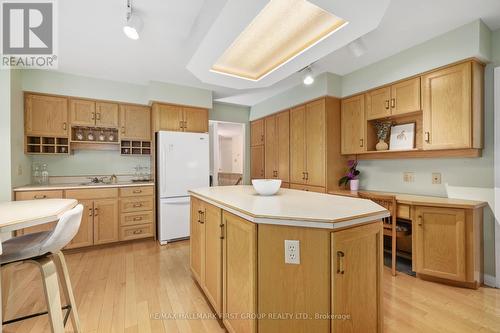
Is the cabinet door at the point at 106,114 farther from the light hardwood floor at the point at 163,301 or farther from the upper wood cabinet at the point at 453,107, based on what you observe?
the upper wood cabinet at the point at 453,107

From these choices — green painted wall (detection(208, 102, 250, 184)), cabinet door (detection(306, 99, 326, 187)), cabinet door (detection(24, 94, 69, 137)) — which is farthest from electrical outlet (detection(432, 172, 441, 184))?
cabinet door (detection(24, 94, 69, 137))

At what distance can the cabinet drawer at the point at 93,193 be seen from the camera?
3.12 m

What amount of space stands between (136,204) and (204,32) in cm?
286

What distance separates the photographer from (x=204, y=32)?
1.72 m

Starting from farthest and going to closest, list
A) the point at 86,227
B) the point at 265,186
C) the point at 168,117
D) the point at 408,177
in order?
the point at 168,117 < the point at 86,227 < the point at 408,177 < the point at 265,186

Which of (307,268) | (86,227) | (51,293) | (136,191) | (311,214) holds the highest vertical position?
(311,214)

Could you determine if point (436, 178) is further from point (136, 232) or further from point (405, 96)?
point (136, 232)

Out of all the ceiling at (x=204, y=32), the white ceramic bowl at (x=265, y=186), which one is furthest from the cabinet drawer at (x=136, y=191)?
the white ceramic bowl at (x=265, y=186)

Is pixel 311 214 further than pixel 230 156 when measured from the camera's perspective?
No

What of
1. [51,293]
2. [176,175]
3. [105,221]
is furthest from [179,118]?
[51,293]

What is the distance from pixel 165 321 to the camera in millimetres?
1775

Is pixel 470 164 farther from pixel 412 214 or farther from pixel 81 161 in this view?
pixel 81 161

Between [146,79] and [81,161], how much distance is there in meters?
1.74

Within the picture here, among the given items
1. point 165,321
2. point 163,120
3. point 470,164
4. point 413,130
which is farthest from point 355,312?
point 163,120
